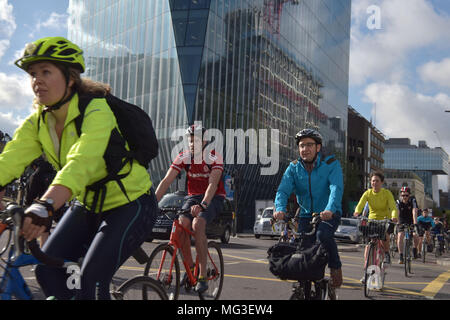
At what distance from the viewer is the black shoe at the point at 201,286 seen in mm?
5121

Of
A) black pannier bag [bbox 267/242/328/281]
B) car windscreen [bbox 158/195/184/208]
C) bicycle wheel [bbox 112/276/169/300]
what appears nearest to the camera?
bicycle wheel [bbox 112/276/169/300]

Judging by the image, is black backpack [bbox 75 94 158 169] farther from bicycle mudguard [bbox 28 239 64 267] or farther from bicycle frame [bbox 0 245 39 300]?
bicycle frame [bbox 0 245 39 300]

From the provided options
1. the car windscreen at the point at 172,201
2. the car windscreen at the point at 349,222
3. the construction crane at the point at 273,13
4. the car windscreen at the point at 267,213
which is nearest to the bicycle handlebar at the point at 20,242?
the car windscreen at the point at 172,201

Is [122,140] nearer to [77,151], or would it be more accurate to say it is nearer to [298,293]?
[77,151]

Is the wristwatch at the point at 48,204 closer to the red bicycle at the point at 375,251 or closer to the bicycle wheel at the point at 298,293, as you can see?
the bicycle wheel at the point at 298,293

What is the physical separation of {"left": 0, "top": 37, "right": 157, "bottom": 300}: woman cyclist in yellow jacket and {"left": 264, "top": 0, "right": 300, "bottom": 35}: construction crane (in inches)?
1625

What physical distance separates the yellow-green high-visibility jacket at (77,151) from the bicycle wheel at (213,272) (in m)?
2.81

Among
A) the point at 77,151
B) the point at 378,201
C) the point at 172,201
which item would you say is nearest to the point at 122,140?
the point at 77,151

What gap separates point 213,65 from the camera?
34156mm

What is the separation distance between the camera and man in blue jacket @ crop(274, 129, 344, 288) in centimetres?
471

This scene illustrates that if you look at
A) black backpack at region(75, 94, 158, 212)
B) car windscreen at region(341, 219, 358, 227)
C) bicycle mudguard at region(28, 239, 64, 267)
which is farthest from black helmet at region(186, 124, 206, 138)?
car windscreen at region(341, 219, 358, 227)

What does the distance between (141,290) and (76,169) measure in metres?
1.01

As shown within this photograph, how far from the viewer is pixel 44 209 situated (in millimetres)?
2246

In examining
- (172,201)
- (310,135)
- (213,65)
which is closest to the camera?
(310,135)
